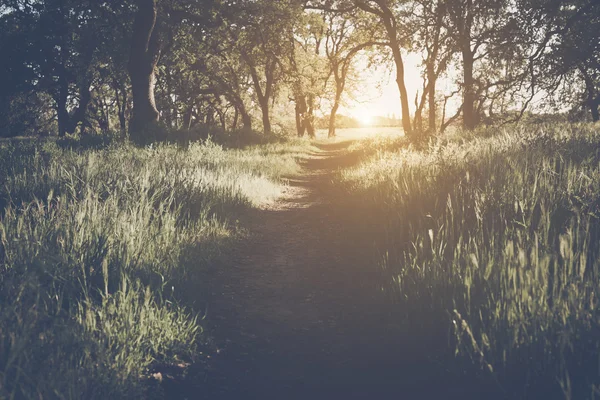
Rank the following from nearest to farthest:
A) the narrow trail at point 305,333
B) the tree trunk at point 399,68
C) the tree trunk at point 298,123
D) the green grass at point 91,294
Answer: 1. the green grass at point 91,294
2. the narrow trail at point 305,333
3. the tree trunk at point 399,68
4. the tree trunk at point 298,123

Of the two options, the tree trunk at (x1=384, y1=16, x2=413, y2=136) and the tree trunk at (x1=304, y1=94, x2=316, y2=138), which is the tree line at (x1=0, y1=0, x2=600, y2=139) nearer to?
the tree trunk at (x1=384, y1=16, x2=413, y2=136)

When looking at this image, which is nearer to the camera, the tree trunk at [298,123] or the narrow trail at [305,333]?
the narrow trail at [305,333]

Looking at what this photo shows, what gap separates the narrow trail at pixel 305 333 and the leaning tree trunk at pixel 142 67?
11693 mm

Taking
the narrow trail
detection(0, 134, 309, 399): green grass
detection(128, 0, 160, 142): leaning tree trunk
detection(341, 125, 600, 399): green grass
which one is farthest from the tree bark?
detection(0, 134, 309, 399): green grass

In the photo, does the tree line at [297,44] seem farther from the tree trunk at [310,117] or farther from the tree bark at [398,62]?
the tree trunk at [310,117]

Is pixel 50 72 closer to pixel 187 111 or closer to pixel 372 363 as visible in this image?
pixel 187 111

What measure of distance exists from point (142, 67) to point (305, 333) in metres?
15.2

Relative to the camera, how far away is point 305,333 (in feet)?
11.4

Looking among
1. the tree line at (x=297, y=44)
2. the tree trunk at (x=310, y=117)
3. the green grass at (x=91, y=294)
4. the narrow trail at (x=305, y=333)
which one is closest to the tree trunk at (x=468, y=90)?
the tree line at (x=297, y=44)

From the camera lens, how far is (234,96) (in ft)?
117

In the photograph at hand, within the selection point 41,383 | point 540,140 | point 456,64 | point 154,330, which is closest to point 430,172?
point 540,140

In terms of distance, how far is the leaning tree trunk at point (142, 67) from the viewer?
49.2ft

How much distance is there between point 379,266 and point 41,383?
3.39m

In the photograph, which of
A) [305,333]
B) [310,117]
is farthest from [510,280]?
[310,117]
